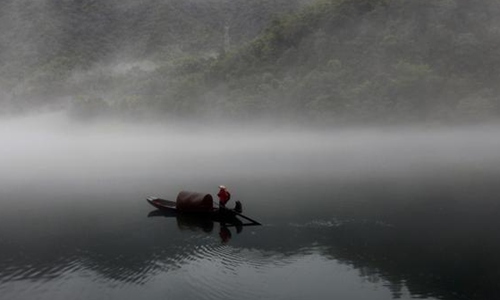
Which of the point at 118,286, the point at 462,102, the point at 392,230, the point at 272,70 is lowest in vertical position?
the point at 118,286

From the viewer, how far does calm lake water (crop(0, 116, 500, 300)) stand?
24531mm

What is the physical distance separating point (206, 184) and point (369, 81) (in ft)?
294

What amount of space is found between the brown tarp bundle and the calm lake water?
122cm

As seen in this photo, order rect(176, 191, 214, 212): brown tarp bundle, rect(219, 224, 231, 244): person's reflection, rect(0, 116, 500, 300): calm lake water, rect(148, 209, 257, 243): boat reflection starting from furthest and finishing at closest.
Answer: rect(176, 191, 214, 212): brown tarp bundle < rect(148, 209, 257, 243): boat reflection < rect(219, 224, 231, 244): person's reflection < rect(0, 116, 500, 300): calm lake water

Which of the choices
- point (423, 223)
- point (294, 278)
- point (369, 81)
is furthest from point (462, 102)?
point (294, 278)

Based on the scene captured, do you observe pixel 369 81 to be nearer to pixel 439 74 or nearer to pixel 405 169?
pixel 439 74

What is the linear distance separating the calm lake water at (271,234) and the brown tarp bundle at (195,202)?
48.1 inches

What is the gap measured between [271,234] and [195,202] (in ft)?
26.6

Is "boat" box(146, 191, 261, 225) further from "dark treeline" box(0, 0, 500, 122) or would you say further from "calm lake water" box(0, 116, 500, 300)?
"dark treeline" box(0, 0, 500, 122)

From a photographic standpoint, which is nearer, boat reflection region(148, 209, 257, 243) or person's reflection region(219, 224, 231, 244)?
person's reflection region(219, 224, 231, 244)

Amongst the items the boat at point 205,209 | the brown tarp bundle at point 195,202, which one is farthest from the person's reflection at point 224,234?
the brown tarp bundle at point 195,202

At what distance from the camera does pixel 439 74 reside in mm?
129750

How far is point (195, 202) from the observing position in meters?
38.1

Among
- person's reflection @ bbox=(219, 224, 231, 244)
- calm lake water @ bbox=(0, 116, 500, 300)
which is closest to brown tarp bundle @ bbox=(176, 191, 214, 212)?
calm lake water @ bbox=(0, 116, 500, 300)
